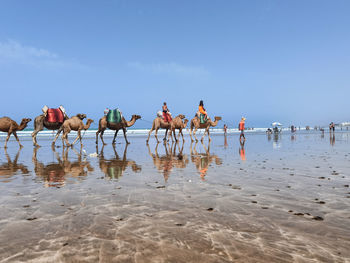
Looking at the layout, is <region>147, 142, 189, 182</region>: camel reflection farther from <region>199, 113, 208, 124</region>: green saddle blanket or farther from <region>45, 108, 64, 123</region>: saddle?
<region>199, 113, 208, 124</region>: green saddle blanket

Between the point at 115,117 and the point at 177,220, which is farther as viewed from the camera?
the point at 115,117

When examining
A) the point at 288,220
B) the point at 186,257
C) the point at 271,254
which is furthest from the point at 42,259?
the point at 288,220

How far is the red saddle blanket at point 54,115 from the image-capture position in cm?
1875

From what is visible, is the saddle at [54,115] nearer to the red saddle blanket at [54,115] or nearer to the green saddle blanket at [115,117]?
the red saddle blanket at [54,115]

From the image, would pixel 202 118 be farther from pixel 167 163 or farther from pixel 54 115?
pixel 167 163

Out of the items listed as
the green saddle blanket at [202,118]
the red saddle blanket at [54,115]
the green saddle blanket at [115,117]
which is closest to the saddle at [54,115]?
the red saddle blanket at [54,115]

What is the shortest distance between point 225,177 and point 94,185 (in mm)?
3208

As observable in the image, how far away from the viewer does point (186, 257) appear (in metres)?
2.18

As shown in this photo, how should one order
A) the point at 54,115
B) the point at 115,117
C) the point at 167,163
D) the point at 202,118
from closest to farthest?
the point at 167,163 → the point at 54,115 → the point at 115,117 → the point at 202,118

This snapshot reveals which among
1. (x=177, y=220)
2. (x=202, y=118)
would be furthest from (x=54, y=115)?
(x=177, y=220)

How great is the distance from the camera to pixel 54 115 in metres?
18.9

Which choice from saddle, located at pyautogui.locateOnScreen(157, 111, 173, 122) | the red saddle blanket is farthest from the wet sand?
saddle, located at pyautogui.locateOnScreen(157, 111, 173, 122)

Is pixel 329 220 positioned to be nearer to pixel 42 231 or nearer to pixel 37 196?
pixel 42 231

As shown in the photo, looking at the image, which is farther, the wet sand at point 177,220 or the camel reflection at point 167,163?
the camel reflection at point 167,163
